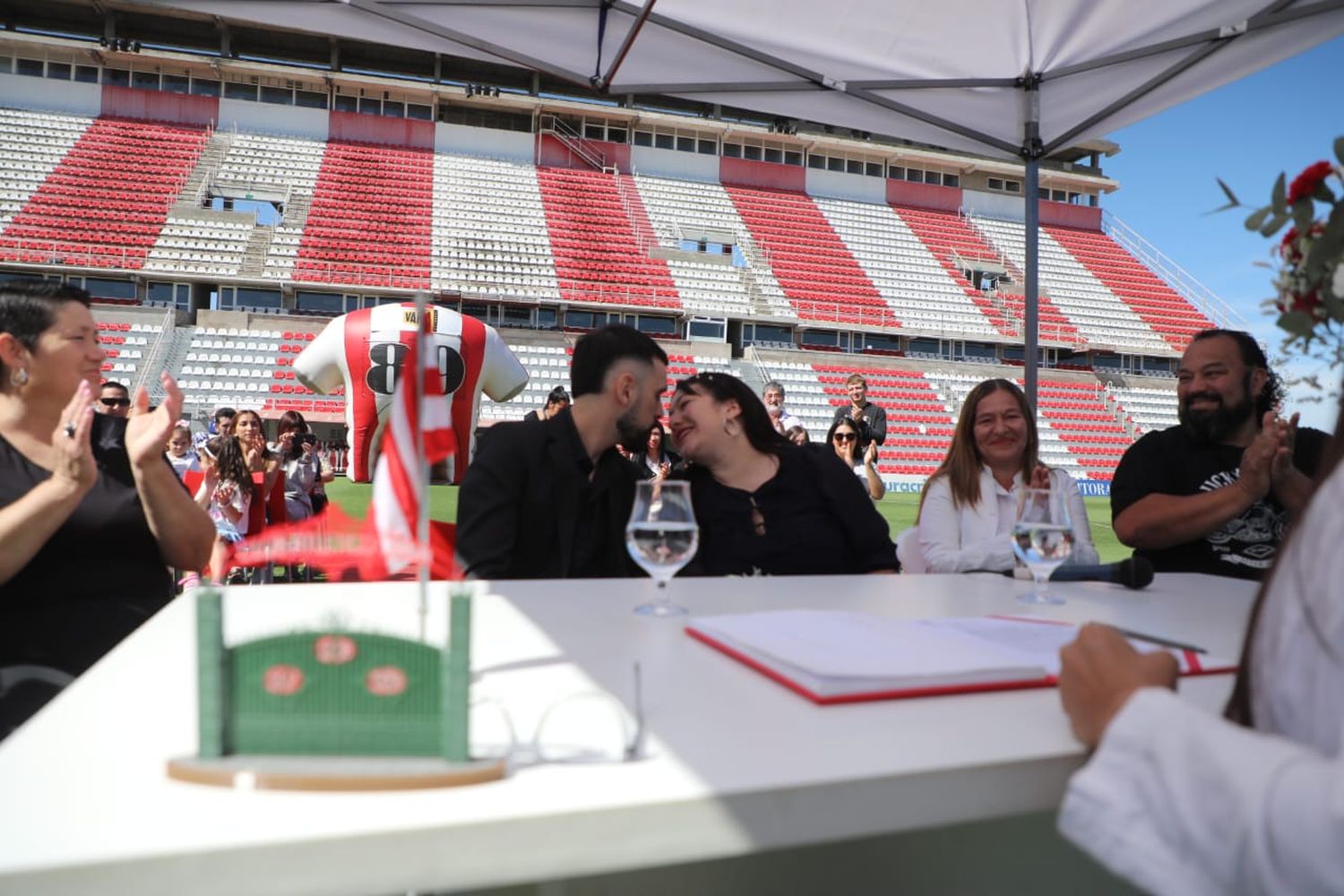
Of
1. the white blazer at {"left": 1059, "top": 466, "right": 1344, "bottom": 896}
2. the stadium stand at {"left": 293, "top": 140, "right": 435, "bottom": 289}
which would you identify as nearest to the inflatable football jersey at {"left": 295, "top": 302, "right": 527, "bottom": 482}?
the white blazer at {"left": 1059, "top": 466, "right": 1344, "bottom": 896}

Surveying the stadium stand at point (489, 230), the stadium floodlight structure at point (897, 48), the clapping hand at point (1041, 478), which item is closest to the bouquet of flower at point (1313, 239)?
the clapping hand at point (1041, 478)

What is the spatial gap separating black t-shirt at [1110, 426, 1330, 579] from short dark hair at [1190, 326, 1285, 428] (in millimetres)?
104

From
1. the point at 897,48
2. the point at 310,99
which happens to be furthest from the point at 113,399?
the point at 310,99

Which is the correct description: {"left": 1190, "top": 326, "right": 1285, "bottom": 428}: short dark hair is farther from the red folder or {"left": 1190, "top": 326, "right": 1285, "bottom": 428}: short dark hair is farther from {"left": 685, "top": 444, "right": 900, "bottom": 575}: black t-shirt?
the red folder

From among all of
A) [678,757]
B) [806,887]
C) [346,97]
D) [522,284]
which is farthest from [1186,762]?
[346,97]

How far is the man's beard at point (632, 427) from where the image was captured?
6.61 feet

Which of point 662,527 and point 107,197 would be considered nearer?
point 662,527

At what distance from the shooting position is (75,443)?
4.05 ft

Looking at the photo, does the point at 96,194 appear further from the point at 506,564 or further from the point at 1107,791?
the point at 1107,791

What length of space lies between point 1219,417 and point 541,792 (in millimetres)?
2222

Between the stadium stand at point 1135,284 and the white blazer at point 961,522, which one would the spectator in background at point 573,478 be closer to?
the white blazer at point 961,522

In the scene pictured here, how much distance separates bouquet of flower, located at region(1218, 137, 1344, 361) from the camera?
0.71 meters

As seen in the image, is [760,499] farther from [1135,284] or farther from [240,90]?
[1135,284]

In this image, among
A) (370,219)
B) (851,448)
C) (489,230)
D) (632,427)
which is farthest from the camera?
(489,230)
